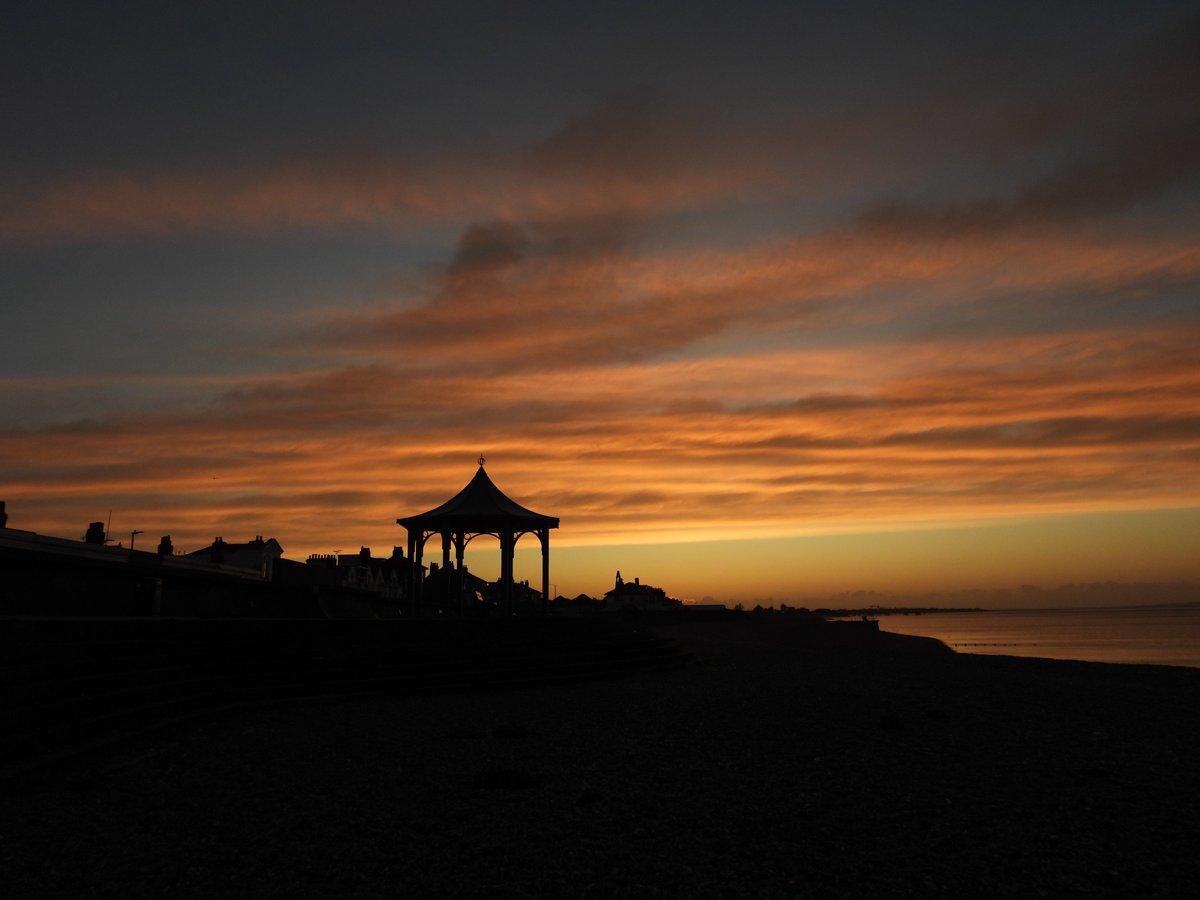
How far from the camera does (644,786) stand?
12992mm

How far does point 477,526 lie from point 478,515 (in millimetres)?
1174

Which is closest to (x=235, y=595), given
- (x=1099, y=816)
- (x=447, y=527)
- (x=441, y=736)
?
(x=447, y=527)

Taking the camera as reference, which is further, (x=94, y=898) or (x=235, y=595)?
(x=235, y=595)

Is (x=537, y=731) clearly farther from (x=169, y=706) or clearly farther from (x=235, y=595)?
(x=235, y=595)

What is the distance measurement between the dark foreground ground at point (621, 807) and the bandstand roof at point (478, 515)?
1416 cm

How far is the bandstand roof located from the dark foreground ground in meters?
14.2

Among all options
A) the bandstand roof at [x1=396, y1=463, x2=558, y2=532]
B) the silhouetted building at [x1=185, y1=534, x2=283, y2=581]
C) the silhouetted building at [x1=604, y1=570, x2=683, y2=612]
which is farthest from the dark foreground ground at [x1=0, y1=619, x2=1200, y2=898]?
the silhouetted building at [x1=604, y1=570, x2=683, y2=612]

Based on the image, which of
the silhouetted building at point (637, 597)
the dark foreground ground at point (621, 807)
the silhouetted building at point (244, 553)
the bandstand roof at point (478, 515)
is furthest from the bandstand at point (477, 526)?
the silhouetted building at point (637, 597)

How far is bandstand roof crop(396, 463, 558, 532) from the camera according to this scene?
34.7 metres

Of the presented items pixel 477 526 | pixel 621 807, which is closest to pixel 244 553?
pixel 477 526

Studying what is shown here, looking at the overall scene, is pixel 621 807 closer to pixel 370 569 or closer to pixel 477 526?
pixel 477 526

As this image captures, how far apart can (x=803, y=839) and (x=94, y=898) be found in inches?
300

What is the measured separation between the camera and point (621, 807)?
11797 mm

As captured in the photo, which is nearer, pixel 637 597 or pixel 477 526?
pixel 477 526
